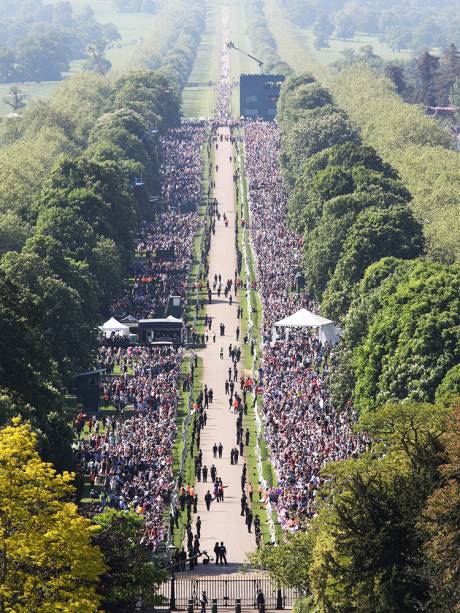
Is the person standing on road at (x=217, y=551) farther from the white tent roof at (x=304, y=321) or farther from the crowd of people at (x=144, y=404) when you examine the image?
the white tent roof at (x=304, y=321)

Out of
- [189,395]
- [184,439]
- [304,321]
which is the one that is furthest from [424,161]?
[184,439]

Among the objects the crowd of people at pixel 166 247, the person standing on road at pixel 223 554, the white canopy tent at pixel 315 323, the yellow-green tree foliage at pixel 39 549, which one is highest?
the crowd of people at pixel 166 247

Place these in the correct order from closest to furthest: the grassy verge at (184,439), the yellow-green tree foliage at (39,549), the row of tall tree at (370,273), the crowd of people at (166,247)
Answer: the yellow-green tree foliage at (39,549) < the grassy verge at (184,439) < the row of tall tree at (370,273) < the crowd of people at (166,247)

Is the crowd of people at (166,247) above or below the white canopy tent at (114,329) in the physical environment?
above

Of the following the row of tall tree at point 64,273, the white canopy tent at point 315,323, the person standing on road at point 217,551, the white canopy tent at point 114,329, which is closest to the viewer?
the person standing on road at point 217,551

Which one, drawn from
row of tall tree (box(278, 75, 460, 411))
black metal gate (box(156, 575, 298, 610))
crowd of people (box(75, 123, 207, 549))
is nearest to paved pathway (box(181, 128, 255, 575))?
crowd of people (box(75, 123, 207, 549))

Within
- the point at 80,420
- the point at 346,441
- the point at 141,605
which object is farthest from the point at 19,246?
the point at 141,605

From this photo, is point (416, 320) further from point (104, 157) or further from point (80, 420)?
point (104, 157)

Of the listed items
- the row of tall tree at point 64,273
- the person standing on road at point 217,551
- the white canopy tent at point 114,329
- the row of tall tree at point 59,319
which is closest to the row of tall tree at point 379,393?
the person standing on road at point 217,551
